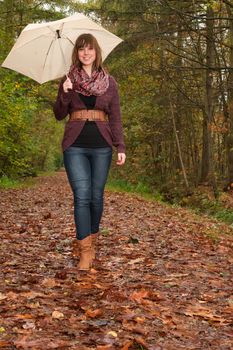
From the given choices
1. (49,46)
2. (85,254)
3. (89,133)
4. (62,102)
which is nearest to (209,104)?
(49,46)

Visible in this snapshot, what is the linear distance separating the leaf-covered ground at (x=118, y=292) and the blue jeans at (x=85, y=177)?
21.1 inches

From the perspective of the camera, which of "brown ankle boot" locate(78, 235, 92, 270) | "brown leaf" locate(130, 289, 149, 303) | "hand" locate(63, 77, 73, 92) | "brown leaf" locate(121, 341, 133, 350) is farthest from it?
"brown ankle boot" locate(78, 235, 92, 270)

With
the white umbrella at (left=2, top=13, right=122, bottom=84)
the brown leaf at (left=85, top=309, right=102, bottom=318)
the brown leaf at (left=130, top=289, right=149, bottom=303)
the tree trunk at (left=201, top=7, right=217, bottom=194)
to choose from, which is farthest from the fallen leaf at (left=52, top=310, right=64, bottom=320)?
the tree trunk at (left=201, top=7, right=217, bottom=194)

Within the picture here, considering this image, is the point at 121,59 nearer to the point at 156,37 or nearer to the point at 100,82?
the point at 156,37

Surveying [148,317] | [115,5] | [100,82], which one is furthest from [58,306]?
[115,5]

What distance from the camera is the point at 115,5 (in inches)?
671

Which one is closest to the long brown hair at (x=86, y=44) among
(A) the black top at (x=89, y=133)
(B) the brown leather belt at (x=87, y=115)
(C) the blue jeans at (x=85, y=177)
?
(A) the black top at (x=89, y=133)

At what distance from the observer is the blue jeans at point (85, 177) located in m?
5.14

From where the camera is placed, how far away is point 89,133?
516 cm

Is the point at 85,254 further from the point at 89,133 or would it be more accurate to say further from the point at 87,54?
the point at 87,54

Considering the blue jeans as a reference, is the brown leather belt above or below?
above

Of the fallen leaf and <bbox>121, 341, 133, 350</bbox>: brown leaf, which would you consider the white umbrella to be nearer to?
the fallen leaf

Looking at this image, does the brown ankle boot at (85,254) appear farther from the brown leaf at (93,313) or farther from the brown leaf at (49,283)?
the brown leaf at (93,313)

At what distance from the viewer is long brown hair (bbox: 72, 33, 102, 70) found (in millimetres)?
5129
